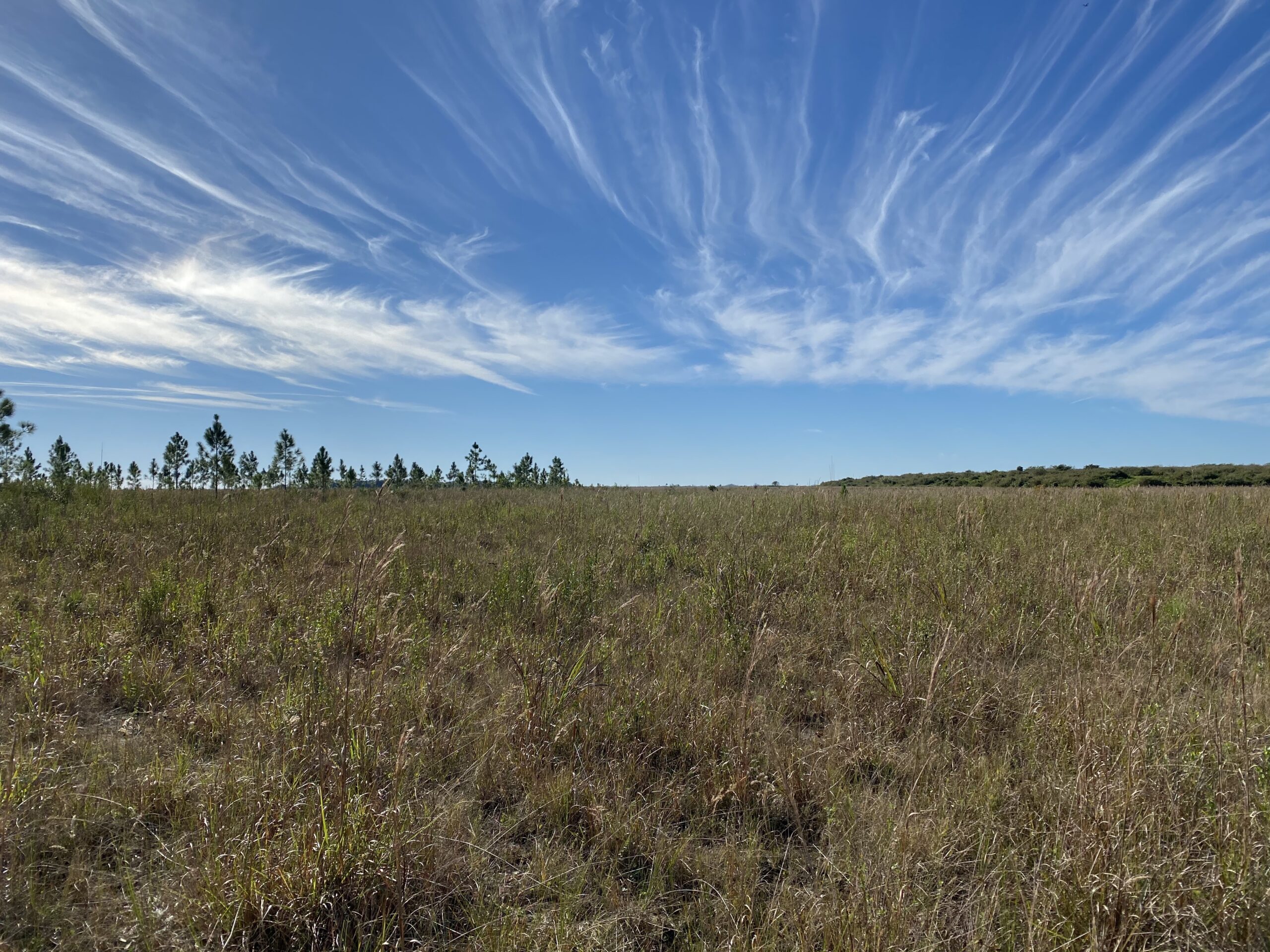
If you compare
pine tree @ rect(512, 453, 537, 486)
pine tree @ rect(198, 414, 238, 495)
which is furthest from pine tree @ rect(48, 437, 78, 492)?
pine tree @ rect(512, 453, 537, 486)

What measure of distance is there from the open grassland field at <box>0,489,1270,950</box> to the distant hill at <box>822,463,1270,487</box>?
13.8m

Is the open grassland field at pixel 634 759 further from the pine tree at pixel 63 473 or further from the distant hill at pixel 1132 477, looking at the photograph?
the distant hill at pixel 1132 477

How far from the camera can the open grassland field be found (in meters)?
1.74

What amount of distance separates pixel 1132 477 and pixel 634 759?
27361 millimetres

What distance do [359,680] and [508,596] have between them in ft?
5.56

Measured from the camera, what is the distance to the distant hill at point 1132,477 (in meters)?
19.0

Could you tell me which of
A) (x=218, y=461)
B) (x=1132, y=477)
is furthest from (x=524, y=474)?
(x=1132, y=477)

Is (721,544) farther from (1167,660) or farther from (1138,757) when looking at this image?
(1138,757)

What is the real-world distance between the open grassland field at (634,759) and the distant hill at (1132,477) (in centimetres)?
1376

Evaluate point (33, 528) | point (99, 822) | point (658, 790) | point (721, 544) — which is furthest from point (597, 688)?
point (33, 528)

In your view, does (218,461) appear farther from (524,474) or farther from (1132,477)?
(1132,477)

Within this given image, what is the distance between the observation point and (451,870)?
1.95 m

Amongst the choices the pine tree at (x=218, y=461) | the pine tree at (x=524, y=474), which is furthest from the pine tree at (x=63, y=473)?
the pine tree at (x=524, y=474)

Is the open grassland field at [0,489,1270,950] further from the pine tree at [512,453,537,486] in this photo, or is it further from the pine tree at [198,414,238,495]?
the pine tree at [512,453,537,486]
